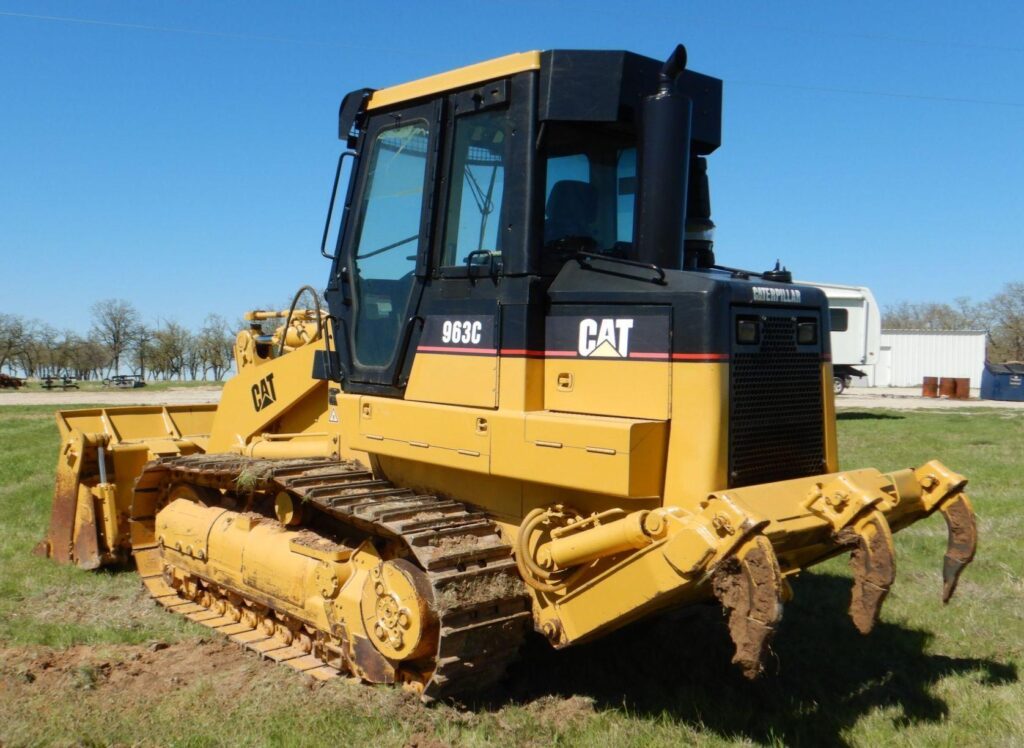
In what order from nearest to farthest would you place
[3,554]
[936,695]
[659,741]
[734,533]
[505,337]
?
1. [734,533]
2. [659,741]
3. [505,337]
4. [936,695]
5. [3,554]

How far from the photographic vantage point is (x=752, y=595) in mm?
3828

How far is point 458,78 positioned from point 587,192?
3.20ft

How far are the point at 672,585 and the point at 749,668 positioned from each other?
0.44 metres

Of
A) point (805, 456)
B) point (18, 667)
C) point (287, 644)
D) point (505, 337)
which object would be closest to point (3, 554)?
point (18, 667)

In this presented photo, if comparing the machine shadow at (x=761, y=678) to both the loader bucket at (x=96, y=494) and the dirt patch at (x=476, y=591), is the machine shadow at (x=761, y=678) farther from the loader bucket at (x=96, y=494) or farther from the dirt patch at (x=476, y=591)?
the loader bucket at (x=96, y=494)

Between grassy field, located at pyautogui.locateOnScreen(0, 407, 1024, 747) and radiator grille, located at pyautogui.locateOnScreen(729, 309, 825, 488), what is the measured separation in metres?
0.96

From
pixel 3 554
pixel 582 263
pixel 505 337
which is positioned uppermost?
pixel 582 263

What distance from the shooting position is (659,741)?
453 cm

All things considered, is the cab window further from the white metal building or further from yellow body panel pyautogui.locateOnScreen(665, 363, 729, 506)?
the white metal building

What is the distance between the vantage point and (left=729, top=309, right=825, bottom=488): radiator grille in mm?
4547

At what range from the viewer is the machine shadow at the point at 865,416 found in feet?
76.8

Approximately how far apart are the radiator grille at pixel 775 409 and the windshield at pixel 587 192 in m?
0.92

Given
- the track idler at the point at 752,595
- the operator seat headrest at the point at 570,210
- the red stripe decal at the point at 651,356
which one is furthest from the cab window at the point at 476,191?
the track idler at the point at 752,595

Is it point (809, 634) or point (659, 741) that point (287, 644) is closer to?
point (659, 741)
